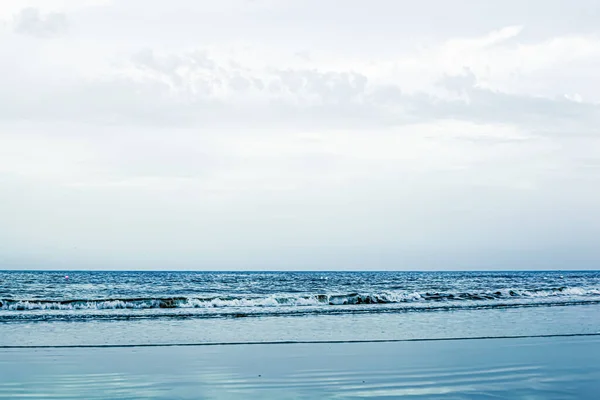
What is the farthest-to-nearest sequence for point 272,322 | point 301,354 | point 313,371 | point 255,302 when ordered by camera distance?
point 255,302, point 272,322, point 301,354, point 313,371

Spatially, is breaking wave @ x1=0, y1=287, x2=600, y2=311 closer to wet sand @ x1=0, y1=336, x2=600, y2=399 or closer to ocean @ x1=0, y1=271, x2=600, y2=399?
ocean @ x1=0, y1=271, x2=600, y2=399

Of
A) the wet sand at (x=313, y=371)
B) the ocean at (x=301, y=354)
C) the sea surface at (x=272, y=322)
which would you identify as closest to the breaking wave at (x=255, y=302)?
the sea surface at (x=272, y=322)

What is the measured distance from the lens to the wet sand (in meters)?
9.74

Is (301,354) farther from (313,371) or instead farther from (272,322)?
(272,322)

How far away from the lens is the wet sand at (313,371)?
384 inches

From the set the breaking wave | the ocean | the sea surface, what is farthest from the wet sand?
the breaking wave

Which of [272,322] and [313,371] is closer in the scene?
[313,371]

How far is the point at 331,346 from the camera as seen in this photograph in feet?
49.4

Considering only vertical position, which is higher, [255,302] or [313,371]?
[313,371]

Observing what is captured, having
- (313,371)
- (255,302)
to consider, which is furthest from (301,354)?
(255,302)

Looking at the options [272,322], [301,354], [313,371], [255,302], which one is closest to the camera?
[313,371]

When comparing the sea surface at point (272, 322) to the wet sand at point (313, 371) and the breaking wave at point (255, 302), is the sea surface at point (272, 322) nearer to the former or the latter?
the breaking wave at point (255, 302)

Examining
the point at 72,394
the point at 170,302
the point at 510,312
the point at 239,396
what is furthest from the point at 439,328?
the point at 170,302

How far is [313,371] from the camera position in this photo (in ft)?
38.2
